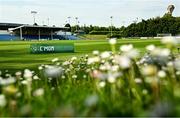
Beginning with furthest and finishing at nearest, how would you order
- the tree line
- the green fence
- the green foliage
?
the green foliage < the tree line < the green fence

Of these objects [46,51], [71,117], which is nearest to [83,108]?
[71,117]

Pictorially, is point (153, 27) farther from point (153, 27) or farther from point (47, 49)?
point (47, 49)

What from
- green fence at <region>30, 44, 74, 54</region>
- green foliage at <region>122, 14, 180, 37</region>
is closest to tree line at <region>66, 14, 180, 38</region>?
green foliage at <region>122, 14, 180, 37</region>

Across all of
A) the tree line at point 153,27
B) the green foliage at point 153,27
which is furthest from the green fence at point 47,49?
the green foliage at point 153,27

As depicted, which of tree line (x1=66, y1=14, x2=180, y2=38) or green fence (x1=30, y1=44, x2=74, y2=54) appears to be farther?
tree line (x1=66, y1=14, x2=180, y2=38)

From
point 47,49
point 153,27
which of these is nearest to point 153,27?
point 153,27

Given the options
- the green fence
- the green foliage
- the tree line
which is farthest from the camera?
the green foliage

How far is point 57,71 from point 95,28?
184 meters

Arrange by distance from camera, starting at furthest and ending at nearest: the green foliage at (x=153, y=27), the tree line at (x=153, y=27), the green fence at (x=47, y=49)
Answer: the green foliage at (x=153, y=27) → the tree line at (x=153, y=27) → the green fence at (x=47, y=49)

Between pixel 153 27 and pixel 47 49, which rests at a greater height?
pixel 153 27

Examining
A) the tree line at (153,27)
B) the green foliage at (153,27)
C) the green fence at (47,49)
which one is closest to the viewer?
the green fence at (47,49)

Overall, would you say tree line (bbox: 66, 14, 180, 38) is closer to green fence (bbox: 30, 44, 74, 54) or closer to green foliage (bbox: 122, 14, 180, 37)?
green foliage (bbox: 122, 14, 180, 37)

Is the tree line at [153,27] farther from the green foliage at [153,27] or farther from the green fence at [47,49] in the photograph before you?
the green fence at [47,49]

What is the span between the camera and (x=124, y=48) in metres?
4.11
